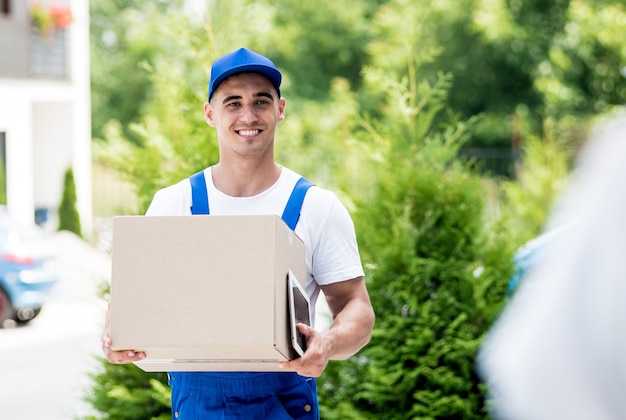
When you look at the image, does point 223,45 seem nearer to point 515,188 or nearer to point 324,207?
point 324,207

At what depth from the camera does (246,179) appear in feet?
9.06

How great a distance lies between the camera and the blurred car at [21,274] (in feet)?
41.0

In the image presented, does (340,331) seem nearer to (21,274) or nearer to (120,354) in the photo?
(120,354)

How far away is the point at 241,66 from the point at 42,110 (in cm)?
2042

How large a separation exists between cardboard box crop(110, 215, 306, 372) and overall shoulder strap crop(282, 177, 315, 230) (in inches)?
11.1

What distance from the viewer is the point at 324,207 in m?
2.73

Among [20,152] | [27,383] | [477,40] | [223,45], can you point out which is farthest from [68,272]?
[477,40]

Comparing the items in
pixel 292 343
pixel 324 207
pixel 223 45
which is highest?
pixel 223 45

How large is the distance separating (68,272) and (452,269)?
12333 mm

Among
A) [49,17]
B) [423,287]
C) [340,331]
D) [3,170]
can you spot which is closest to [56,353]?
[423,287]

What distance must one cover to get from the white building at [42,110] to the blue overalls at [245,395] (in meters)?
16.6

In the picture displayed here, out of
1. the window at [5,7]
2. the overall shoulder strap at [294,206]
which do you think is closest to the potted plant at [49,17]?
the window at [5,7]

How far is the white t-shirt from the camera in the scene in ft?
8.95

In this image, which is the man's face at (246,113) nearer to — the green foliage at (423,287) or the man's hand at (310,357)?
the man's hand at (310,357)
